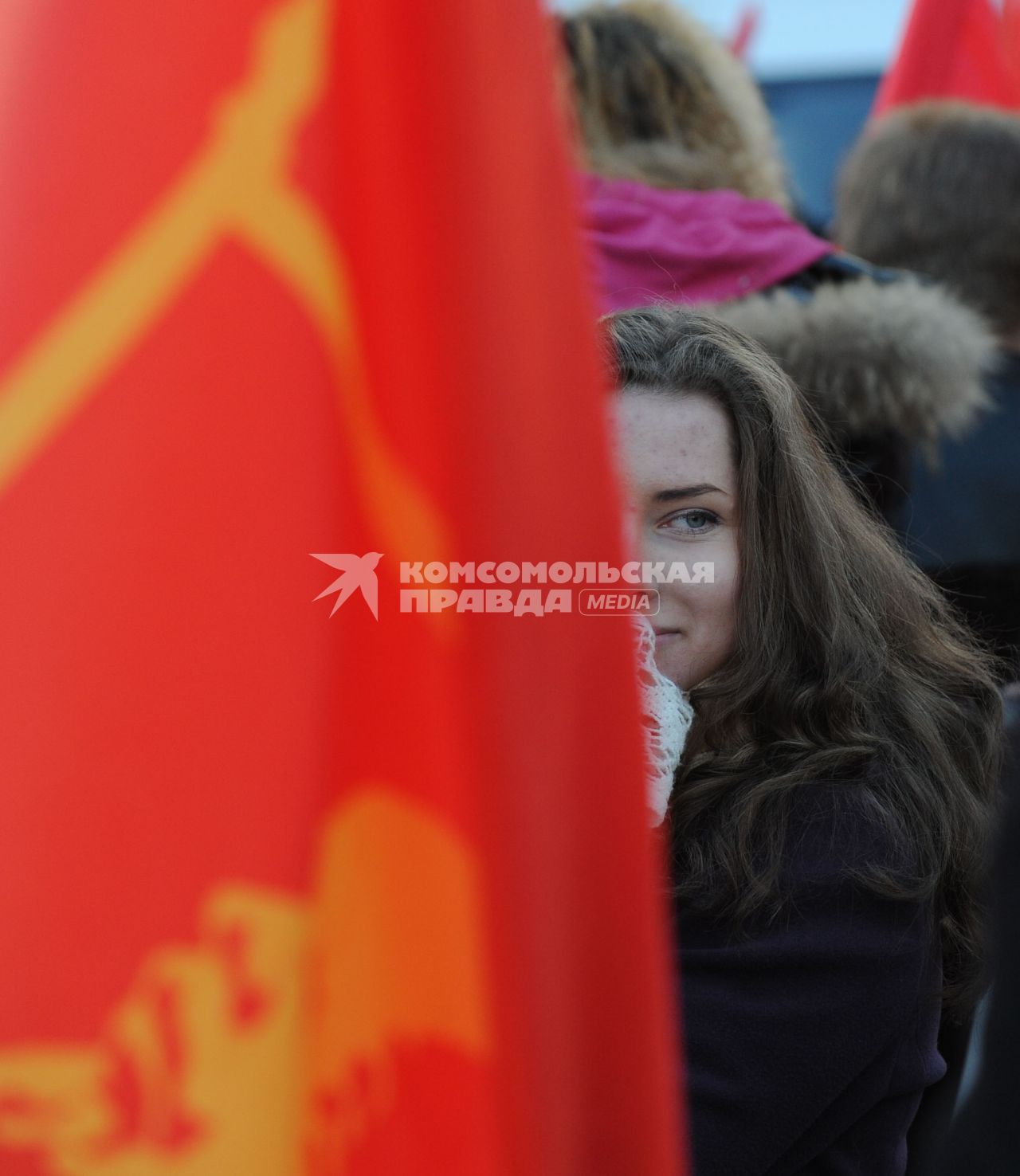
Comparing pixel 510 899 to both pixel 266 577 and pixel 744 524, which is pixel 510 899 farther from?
pixel 744 524

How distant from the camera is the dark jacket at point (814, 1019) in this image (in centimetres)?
121

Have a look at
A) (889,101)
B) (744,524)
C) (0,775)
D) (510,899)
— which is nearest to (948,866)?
(744,524)

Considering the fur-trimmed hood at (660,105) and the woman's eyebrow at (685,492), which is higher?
the fur-trimmed hood at (660,105)

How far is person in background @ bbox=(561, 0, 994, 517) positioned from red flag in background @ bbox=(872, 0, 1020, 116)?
64cm

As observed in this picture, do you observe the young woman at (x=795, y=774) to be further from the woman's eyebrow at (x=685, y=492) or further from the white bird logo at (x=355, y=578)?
the white bird logo at (x=355, y=578)

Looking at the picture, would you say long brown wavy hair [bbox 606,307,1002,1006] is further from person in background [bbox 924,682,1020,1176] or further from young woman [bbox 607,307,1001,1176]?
person in background [bbox 924,682,1020,1176]

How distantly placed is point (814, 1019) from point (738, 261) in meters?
1.22

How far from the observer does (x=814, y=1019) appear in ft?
4.11

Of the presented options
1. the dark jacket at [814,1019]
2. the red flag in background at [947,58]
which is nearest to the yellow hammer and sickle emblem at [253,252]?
the dark jacket at [814,1019]

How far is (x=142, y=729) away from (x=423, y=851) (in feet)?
0.47

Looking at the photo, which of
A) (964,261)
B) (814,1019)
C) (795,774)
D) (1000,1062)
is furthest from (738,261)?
(1000,1062)

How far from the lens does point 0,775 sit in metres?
0.70

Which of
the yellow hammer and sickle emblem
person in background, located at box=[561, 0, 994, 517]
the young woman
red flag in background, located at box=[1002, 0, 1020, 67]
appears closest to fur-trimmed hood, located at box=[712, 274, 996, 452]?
person in background, located at box=[561, 0, 994, 517]

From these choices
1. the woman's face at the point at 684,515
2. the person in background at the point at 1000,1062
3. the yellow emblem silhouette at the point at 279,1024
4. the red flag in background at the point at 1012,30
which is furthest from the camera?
the red flag in background at the point at 1012,30
